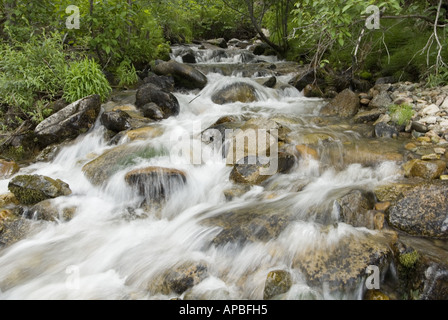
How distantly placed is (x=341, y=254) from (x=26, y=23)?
358 inches

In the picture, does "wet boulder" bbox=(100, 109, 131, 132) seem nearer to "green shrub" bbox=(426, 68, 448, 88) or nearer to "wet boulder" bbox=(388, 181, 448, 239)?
"wet boulder" bbox=(388, 181, 448, 239)

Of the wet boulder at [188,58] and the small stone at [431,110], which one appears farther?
the wet boulder at [188,58]

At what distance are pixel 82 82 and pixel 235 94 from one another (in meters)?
3.90

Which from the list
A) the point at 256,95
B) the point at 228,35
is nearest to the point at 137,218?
the point at 256,95

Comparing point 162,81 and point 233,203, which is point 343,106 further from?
point 162,81

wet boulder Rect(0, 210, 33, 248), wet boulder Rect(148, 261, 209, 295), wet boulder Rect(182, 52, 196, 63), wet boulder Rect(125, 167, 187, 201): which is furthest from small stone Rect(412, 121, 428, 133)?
wet boulder Rect(182, 52, 196, 63)

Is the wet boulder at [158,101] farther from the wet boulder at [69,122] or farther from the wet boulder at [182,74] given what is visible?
the wet boulder at [182,74]

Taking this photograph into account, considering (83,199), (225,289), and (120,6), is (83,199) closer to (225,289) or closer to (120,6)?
(225,289)

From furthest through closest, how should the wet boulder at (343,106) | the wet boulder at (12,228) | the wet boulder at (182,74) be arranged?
the wet boulder at (182,74) → the wet boulder at (343,106) → the wet boulder at (12,228)

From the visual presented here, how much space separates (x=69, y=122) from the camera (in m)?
6.32

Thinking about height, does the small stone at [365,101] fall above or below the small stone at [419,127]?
above

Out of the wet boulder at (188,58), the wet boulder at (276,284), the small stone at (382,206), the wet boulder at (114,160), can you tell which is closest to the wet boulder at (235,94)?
the wet boulder at (114,160)

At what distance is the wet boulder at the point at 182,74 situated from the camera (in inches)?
358

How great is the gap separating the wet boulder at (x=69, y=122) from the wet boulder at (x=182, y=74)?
3.01m
